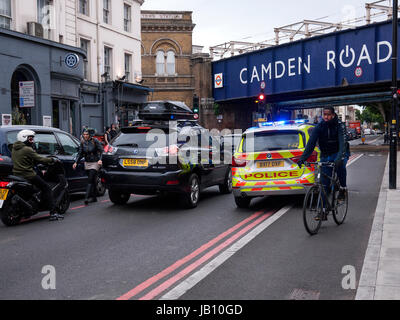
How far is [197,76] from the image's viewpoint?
43188mm

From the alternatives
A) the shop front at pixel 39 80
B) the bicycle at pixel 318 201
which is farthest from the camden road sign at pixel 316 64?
the bicycle at pixel 318 201

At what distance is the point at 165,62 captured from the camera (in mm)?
45062

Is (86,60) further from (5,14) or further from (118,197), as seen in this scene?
(118,197)

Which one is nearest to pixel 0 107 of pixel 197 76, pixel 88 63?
pixel 88 63

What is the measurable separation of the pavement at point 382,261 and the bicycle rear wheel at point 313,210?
31.8 inches

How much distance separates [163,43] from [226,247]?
40.9m

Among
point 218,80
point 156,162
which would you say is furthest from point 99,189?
point 218,80

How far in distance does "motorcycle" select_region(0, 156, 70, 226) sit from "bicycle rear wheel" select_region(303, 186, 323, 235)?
461 centimetres

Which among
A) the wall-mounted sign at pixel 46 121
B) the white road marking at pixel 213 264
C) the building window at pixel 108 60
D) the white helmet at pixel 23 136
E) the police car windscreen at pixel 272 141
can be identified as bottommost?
the white road marking at pixel 213 264

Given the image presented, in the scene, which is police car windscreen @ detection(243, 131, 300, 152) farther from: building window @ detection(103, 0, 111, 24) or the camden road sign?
building window @ detection(103, 0, 111, 24)

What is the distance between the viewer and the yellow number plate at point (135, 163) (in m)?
9.12

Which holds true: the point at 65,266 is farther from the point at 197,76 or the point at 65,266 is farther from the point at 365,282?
the point at 197,76

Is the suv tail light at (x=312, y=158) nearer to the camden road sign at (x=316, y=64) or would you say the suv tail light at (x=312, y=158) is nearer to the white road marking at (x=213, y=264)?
the white road marking at (x=213, y=264)

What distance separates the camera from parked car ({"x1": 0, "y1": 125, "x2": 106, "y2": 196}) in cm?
907
